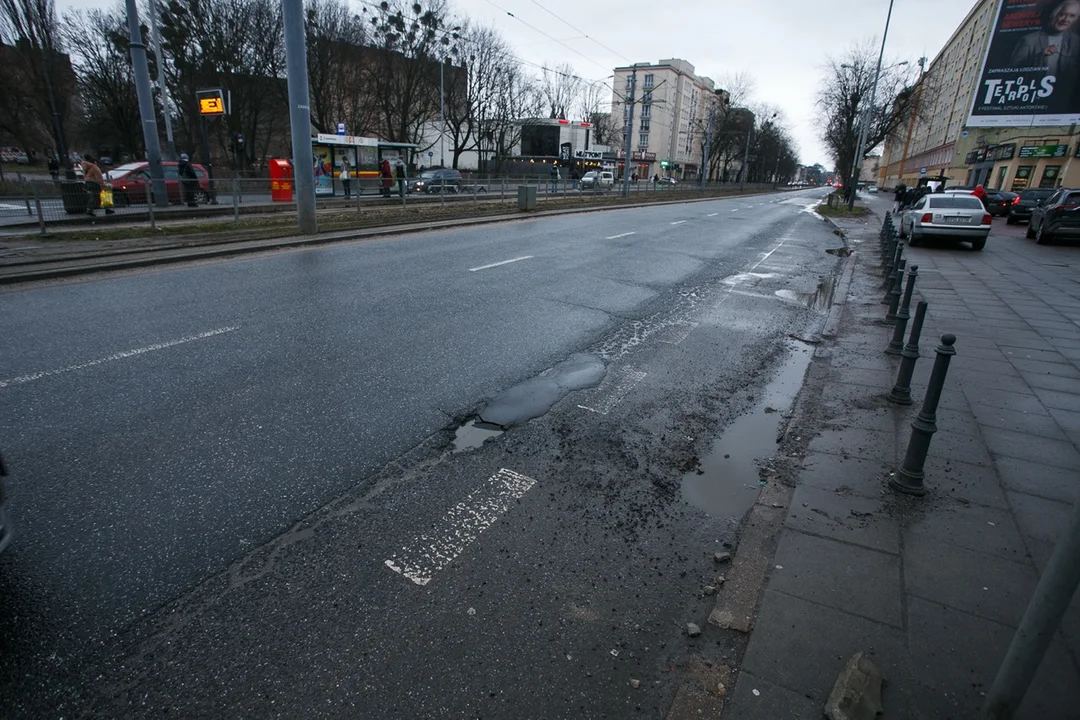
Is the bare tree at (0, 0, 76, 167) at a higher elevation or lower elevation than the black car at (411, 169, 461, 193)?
higher

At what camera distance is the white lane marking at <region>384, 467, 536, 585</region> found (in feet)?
9.37

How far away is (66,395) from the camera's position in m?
4.60

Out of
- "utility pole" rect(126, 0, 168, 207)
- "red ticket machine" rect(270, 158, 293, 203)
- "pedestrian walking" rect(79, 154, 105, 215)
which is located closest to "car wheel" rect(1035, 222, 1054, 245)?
"red ticket machine" rect(270, 158, 293, 203)

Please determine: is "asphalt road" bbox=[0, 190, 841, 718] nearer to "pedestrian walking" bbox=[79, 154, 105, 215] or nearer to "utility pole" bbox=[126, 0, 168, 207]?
"pedestrian walking" bbox=[79, 154, 105, 215]

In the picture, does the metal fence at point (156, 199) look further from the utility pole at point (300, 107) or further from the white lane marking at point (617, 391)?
the white lane marking at point (617, 391)

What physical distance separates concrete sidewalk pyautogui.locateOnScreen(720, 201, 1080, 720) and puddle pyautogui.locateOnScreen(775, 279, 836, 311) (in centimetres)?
304

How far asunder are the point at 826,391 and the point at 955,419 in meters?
1.07

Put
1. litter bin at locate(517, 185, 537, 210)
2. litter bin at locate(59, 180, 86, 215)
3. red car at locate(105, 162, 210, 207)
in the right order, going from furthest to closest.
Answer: litter bin at locate(517, 185, 537, 210) → red car at locate(105, 162, 210, 207) → litter bin at locate(59, 180, 86, 215)

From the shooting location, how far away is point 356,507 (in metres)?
3.32

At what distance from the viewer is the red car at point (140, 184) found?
17.6 metres

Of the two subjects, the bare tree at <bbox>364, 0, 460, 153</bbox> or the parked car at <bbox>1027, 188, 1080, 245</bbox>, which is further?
the bare tree at <bbox>364, 0, 460, 153</bbox>

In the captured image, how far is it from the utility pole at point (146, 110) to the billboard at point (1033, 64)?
76.4ft

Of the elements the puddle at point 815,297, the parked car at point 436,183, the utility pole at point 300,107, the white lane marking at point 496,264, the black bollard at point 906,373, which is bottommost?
the puddle at point 815,297

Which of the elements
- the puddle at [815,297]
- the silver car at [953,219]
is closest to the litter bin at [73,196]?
the puddle at [815,297]
